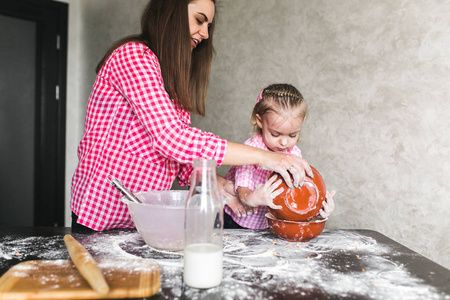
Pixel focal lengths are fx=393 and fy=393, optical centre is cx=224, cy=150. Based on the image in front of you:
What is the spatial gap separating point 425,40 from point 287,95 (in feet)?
1.74

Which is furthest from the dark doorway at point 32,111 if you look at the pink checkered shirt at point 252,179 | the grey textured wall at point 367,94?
the pink checkered shirt at point 252,179

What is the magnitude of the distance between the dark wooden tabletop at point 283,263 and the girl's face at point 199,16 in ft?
2.09

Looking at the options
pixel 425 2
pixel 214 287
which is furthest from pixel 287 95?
pixel 214 287

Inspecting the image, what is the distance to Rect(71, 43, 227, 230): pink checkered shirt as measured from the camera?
1075 millimetres

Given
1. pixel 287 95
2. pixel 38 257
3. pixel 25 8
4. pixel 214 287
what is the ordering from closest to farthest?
pixel 214 287 < pixel 38 257 < pixel 287 95 < pixel 25 8

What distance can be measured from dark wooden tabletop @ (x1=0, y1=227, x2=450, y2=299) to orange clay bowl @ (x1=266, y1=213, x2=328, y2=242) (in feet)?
0.07

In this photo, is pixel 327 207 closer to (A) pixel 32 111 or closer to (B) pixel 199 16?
(B) pixel 199 16

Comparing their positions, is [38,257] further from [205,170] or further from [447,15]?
[447,15]

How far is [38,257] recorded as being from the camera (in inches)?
34.4

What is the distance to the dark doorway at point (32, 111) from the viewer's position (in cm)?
304

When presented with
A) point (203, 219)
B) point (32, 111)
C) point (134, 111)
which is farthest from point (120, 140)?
point (32, 111)

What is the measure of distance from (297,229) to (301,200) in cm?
8

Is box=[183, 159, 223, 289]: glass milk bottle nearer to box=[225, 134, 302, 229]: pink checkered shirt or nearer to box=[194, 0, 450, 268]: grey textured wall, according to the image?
box=[225, 134, 302, 229]: pink checkered shirt

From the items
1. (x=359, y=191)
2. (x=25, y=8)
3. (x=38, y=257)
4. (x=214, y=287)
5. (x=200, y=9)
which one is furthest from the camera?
(x=25, y=8)
